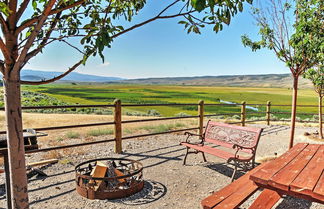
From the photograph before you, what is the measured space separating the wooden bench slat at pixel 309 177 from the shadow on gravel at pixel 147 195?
1.85 metres

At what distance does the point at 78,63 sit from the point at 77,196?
2.18 m

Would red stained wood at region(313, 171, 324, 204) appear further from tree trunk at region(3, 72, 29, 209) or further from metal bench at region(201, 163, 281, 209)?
tree trunk at region(3, 72, 29, 209)

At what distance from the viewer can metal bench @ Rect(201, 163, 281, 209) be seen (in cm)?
204

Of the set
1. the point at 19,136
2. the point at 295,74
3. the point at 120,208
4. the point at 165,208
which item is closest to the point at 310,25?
the point at 295,74

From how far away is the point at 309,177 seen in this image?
2.04 metres

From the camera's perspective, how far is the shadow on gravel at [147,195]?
3.08 metres

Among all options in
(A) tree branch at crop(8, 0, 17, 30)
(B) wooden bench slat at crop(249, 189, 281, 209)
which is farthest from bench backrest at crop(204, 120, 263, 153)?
(A) tree branch at crop(8, 0, 17, 30)

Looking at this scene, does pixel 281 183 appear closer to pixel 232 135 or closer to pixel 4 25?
pixel 4 25

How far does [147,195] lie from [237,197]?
1.49m

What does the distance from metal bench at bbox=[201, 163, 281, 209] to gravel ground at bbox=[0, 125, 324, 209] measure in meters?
0.60

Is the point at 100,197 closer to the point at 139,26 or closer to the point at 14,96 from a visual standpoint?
the point at 14,96

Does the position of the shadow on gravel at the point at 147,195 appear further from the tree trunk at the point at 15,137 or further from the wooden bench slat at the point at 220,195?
the tree trunk at the point at 15,137

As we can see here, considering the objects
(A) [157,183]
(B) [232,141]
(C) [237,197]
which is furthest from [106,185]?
(B) [232,141]

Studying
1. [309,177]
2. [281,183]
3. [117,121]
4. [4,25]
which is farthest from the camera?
[117,121]
